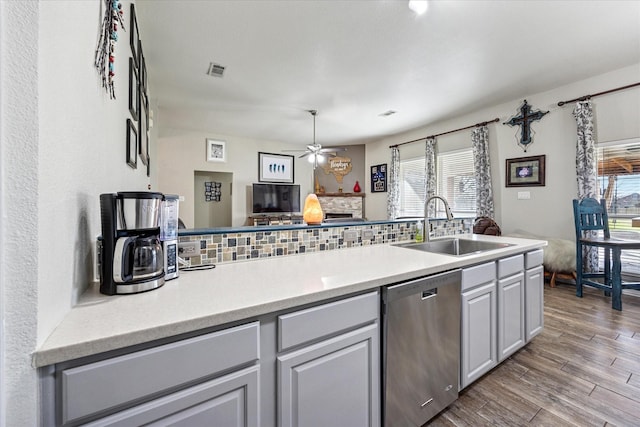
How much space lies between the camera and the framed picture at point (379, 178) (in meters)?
6.58

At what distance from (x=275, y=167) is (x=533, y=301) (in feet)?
18.9

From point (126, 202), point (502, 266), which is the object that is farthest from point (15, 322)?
point (502, 266)

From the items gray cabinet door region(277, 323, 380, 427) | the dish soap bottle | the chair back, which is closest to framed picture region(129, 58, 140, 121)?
gray cabinet door region(277, 323, 380, 427)

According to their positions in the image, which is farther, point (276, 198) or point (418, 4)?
point (276, 198)

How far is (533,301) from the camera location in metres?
2.04

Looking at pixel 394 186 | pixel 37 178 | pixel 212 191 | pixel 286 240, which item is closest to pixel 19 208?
pixel 37 178

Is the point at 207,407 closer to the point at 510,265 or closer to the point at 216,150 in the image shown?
the point at 510,265

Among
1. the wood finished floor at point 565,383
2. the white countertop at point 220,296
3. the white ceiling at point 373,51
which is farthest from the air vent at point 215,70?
the wood finished floor at point 565,383

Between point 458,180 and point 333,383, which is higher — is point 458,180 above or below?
above

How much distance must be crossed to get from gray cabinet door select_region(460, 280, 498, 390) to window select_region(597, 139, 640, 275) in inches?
115

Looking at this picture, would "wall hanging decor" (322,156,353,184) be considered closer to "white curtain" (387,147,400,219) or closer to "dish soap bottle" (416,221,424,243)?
"white curtain" (387,147,400,219)

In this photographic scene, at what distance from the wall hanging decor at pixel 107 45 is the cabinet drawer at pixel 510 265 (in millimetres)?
2258

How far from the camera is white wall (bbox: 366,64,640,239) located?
3.24 metres

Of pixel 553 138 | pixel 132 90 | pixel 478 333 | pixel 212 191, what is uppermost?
pixel 553 138
